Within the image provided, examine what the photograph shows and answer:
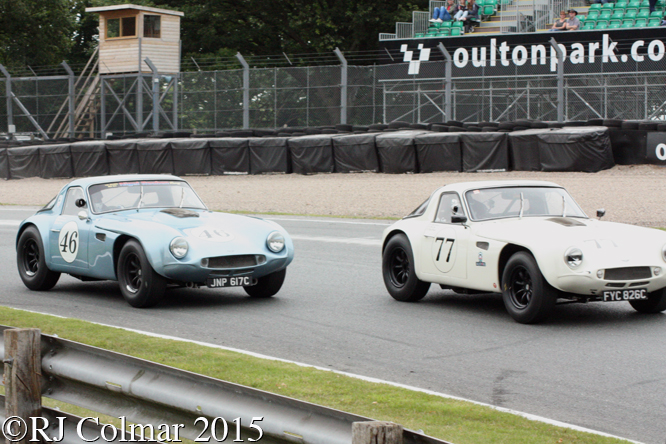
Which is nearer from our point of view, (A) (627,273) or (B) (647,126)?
(A) (627,273)

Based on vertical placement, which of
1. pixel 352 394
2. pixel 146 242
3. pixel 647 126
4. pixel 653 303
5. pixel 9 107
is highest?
pixel 9 107

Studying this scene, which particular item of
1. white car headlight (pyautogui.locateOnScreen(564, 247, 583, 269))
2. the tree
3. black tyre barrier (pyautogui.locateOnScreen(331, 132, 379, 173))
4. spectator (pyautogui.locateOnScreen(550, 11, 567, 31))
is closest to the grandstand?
spectator (pyautogui.locateOnScreen(550, 11, 567, 31))

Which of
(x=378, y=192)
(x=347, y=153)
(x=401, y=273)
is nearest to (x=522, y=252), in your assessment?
(x=401, y=273)

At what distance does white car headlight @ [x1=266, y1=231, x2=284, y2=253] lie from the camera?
9.63 metres

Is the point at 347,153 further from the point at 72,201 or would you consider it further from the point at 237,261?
the point at 237,261

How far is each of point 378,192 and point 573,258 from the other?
53.3ft

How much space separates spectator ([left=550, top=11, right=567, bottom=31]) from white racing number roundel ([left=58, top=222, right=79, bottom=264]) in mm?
25844

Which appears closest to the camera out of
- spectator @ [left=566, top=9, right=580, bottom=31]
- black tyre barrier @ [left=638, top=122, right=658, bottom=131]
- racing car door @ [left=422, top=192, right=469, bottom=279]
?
racing car door @ [left=422, top=192, right=469, bottom=279]

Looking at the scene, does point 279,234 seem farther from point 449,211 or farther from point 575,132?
point 575,132

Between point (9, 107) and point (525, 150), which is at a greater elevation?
point (9, 107)

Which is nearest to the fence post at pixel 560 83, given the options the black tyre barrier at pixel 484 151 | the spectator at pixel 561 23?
the black tyre barrier at pixel 484 151

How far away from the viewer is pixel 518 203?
922 centimetres

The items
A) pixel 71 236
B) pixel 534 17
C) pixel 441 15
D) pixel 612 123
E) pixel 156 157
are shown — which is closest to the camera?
pixel 71 236

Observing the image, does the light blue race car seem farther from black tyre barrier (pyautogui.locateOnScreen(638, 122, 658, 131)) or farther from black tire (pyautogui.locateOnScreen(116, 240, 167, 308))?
black tyre barrier (pyautogui.locateOnScreen(638, 122, 658, 131))
